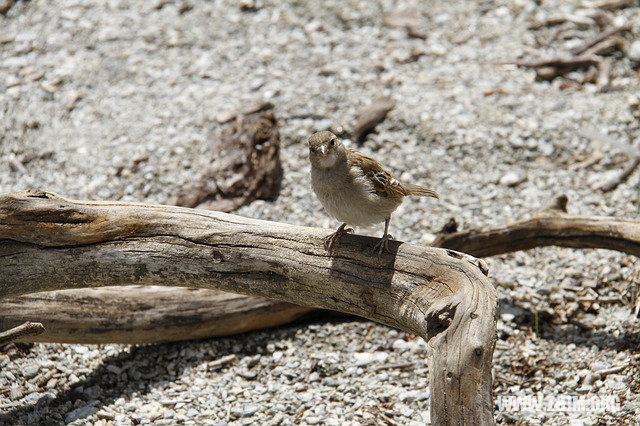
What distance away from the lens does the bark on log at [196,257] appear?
3975mm

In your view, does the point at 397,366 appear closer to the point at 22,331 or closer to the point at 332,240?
the point at 332,240

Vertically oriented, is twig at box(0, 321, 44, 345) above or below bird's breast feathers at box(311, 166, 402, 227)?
below

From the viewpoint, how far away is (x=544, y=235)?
5113 millimetres

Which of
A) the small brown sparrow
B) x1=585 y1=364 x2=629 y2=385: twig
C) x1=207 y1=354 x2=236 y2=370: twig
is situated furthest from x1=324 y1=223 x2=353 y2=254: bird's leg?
x1=585 y1=364 x2=629 y2=385: twig

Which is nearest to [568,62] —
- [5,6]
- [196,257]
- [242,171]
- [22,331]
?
[242,171]

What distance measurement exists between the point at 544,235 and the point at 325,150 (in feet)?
6.00

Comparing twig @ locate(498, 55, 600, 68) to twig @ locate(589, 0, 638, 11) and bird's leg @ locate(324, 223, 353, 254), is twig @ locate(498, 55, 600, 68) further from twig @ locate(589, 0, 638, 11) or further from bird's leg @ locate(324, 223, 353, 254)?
bird's leg @ locate(324, 223, 353, 254)

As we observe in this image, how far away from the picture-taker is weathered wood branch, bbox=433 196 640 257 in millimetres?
4949

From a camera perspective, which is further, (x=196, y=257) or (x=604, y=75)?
(x=604, y=75)

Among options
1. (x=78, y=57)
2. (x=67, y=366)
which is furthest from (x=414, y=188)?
(x=78, y=57)

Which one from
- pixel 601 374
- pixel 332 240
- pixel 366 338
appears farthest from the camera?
pixel 366 338

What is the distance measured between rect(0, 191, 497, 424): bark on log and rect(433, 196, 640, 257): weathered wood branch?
1232 mm

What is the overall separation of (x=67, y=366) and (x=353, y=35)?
4992mm

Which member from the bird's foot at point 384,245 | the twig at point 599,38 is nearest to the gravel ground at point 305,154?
the twig at point 599,38
